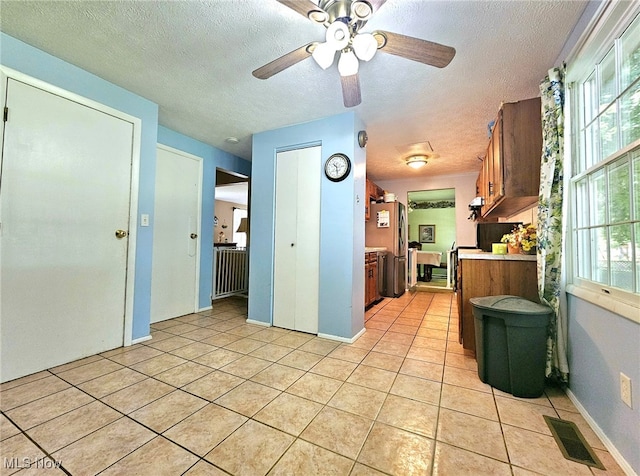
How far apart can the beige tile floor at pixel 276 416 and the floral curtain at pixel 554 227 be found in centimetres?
28

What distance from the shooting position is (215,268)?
4.39 m

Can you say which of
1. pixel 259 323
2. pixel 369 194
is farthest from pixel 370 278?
pixel 259 323

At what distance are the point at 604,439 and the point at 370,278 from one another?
108 inches

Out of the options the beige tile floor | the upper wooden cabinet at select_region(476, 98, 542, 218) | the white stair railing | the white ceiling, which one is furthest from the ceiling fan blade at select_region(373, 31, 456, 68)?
the white stair railing

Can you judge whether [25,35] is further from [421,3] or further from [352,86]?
[421,3]

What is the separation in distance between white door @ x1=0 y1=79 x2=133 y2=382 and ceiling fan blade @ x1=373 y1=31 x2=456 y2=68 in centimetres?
239

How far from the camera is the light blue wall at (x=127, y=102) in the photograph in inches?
73.1

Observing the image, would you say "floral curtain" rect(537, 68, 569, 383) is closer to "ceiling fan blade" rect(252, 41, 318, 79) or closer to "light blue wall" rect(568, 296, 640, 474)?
"light blue wall" rect(568, 296, 640, 474)

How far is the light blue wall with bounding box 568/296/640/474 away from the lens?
1.12 meters

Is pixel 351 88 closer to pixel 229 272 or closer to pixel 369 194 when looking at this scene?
pixel 369 194

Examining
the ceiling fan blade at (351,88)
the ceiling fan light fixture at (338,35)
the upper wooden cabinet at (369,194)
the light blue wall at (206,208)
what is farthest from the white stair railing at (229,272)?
the ceiling fan light fixture at (338,35)

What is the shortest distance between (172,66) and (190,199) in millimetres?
1748

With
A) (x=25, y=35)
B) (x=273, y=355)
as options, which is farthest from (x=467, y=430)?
(x=25, y=35)

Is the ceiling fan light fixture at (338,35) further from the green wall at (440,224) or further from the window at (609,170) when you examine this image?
the green wall at (440,224)
